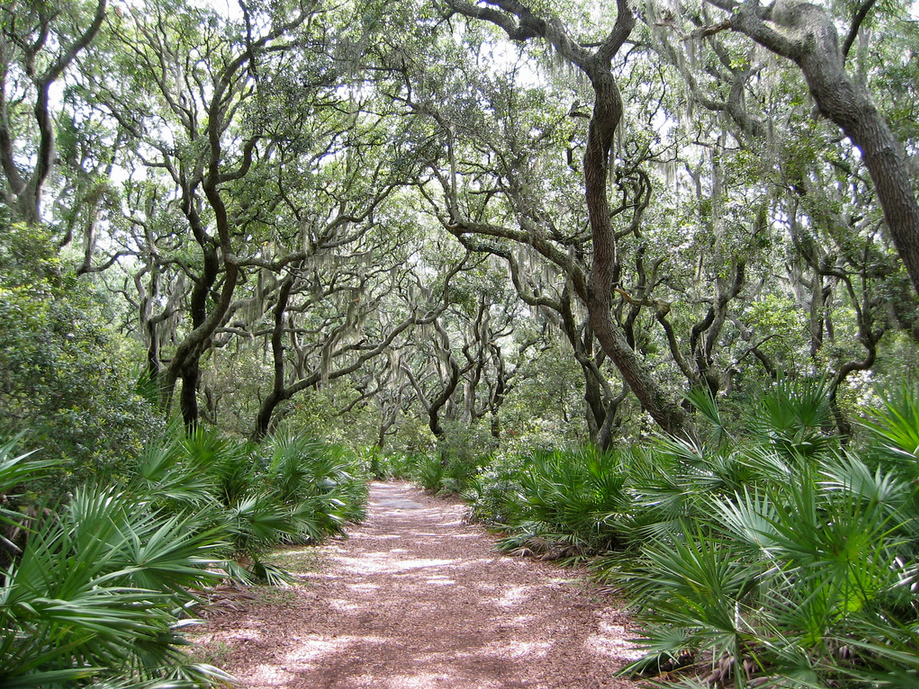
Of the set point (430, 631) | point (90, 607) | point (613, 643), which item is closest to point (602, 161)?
point (613, 643)

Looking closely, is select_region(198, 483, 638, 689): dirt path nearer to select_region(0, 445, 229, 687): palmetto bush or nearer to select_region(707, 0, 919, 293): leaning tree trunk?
select_region(0, 445, 229, 687): palmetto bush

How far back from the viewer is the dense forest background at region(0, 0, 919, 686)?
5883 millimetres

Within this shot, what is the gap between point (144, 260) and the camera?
14133mm

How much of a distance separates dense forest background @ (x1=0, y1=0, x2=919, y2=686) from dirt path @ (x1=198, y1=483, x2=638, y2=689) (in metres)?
1.09

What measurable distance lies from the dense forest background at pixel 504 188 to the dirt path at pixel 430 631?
1.09 meters

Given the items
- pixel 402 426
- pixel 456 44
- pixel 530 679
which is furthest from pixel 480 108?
pixel 402 426

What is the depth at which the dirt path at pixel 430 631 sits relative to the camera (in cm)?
382

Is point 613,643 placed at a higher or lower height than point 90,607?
lower

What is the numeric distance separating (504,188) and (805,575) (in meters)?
9.58

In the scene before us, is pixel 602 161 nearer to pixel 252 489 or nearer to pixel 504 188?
pixel 504 188

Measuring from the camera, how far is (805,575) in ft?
9.19

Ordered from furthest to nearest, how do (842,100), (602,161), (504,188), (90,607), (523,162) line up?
(504,188), (523,162), (602,161), (842,100), (90,607)

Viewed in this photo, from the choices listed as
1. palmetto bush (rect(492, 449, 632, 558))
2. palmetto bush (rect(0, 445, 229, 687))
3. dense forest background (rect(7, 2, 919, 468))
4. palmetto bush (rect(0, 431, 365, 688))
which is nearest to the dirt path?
palmetto bush (rect(492, 449, 632, 558))

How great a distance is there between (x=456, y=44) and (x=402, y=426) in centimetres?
2153
